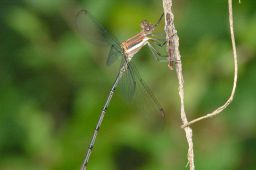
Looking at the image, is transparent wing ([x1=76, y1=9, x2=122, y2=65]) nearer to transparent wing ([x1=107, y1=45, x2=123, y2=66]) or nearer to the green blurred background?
transparent wing ([x1=107, y1=45, x2=123, y2=66])

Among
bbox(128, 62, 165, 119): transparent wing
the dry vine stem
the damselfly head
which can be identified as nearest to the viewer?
the dry vine stem

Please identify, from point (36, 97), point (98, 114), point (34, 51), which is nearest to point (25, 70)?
point (36, 97)

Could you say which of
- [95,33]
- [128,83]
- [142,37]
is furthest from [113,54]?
[142,37]

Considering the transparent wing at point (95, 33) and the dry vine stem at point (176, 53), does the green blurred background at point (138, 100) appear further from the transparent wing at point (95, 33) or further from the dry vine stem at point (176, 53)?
the dry vine stem at point (176, 53)

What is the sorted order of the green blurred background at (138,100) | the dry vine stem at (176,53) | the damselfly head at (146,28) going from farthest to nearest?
1. the green blurred background at (138,100)
2. the damselfly head at (146,28)
3. the dry vine stem at (176,53)

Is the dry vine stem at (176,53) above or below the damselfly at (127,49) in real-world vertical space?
below

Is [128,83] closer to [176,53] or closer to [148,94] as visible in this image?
[148,94]

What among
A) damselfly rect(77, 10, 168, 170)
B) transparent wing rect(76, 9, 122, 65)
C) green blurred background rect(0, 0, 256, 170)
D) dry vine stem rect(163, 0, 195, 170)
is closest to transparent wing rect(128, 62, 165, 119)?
damselfly rect(77, 10, 168, 170)

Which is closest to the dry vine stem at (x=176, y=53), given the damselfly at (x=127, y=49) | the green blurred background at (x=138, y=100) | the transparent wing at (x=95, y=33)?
the damselfly at (x=127, y=49)
